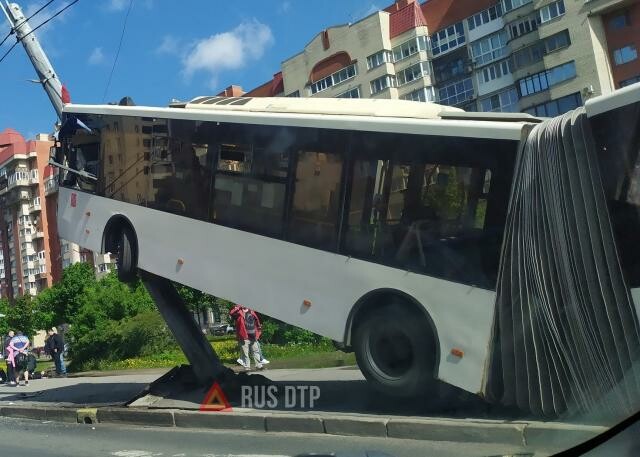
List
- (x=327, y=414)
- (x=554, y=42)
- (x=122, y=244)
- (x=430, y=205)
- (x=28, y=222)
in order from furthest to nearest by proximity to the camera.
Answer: (x=28, y=222)
(x=554, y=42)
(x=122, y=244)
(x=327, y=414)
(x=430, y=205)

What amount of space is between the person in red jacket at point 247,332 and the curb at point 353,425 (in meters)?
1.14

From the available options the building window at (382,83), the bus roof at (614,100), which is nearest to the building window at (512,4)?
the building window at (382,83)

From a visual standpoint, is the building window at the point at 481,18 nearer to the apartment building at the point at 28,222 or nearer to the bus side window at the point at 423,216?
the apartment building at the point at 28,222

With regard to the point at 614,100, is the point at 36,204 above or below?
above

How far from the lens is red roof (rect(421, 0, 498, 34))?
44.7 feet

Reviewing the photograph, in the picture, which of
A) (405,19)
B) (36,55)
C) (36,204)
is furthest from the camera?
(36,204)

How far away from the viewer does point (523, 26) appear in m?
27.2

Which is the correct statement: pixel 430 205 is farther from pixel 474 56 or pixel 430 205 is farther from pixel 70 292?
pixel 474 56

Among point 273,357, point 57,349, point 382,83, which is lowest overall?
point 273,357

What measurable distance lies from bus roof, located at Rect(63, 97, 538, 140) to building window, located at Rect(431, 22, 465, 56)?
22.5 feet

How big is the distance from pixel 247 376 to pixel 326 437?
2397 millimetres

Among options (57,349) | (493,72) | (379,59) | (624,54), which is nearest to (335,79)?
(379,59)

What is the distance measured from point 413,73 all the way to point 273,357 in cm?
699

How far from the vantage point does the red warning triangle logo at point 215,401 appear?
8.66 meters
